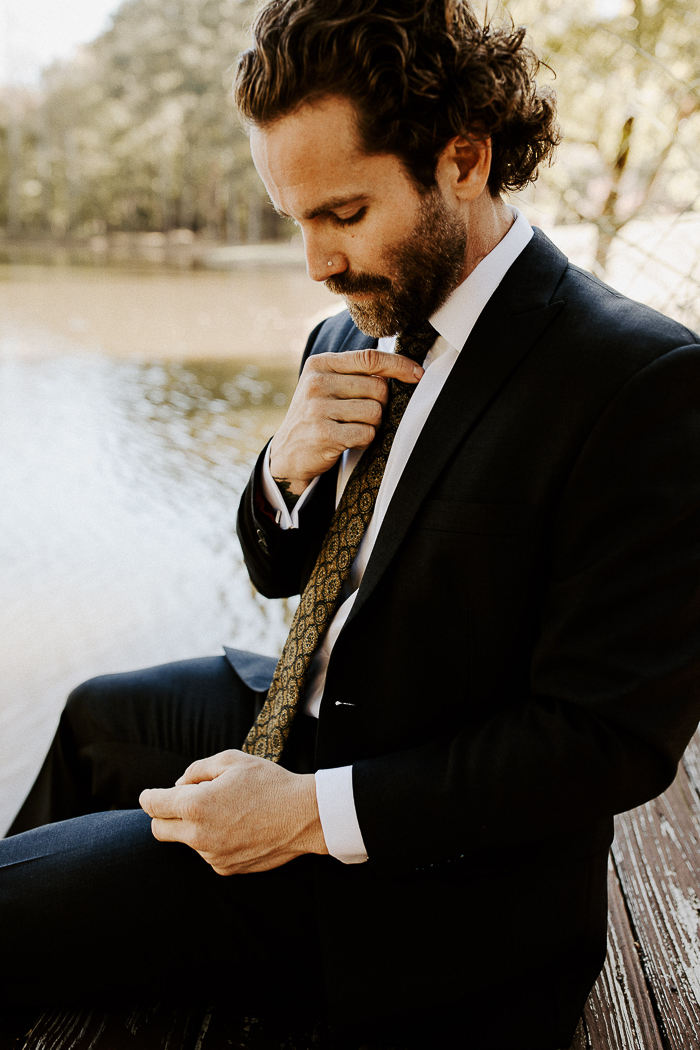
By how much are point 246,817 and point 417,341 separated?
723 millimetres

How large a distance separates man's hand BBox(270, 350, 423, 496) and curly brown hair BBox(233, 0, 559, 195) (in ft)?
0.84

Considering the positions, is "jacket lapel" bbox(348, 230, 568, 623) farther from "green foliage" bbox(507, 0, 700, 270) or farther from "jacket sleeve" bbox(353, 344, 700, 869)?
"green foliage" bbox(507, 0, 700, 270)

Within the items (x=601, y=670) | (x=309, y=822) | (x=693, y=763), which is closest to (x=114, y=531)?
(x=693, y=763)

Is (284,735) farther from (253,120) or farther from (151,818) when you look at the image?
(253,120)

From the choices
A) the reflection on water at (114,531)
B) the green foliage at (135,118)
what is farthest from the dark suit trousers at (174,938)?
the green foliage at (135,118)

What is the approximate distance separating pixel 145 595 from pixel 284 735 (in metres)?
2.26

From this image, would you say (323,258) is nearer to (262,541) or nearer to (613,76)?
(262,541)

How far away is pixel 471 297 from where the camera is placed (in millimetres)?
1126

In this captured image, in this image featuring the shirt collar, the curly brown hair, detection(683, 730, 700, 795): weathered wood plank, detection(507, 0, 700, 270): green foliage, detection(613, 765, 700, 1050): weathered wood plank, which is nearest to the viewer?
the curly brown hair

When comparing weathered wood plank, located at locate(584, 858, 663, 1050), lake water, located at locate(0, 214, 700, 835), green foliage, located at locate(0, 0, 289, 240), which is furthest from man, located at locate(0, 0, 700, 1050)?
green foliage, located at locate(0, 0, 289, 240)

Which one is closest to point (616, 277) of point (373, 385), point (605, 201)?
point (605, 201)

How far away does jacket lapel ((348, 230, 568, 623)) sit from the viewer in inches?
41.1

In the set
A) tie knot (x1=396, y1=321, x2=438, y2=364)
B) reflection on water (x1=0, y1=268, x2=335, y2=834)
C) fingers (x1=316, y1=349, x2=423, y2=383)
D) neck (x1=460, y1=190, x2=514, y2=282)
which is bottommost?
reflection on water (x1=0, y1=268, x2=335, y2=834)

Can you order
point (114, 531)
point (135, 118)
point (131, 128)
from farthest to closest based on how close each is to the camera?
point (131, 128) < point (135, 118) < point (114, 531)
